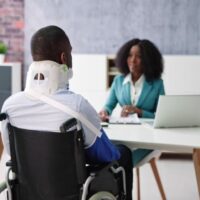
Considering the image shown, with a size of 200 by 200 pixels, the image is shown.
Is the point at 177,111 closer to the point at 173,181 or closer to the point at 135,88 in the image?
the point at 135,88

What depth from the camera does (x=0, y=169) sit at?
12.4 ft

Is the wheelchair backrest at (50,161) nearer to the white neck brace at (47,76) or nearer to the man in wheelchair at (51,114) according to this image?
the man in wheelchair at (51,114)

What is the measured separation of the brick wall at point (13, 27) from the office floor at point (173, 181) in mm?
1616

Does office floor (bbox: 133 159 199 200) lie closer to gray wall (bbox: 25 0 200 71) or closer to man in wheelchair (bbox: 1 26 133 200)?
gray wall (bbox: 25 0 200 71)

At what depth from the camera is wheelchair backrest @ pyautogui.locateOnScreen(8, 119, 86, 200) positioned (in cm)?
160

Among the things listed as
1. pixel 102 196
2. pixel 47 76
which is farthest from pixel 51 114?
pixel 102 196

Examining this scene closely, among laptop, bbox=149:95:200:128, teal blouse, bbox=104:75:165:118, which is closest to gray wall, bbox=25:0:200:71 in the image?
teal blouse, bbox=104:75:165:118

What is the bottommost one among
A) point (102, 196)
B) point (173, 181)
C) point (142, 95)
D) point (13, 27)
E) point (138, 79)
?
point (173, 181)

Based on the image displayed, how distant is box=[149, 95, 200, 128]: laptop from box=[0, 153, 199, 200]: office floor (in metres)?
1.06

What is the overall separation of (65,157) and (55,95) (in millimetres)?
251

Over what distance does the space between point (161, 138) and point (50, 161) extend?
57 cm

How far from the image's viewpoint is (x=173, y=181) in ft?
11.5

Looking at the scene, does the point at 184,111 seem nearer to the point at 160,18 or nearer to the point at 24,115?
the point at 24,115

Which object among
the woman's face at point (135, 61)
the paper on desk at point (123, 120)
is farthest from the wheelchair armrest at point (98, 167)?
the woman's face at point (135, 61)
